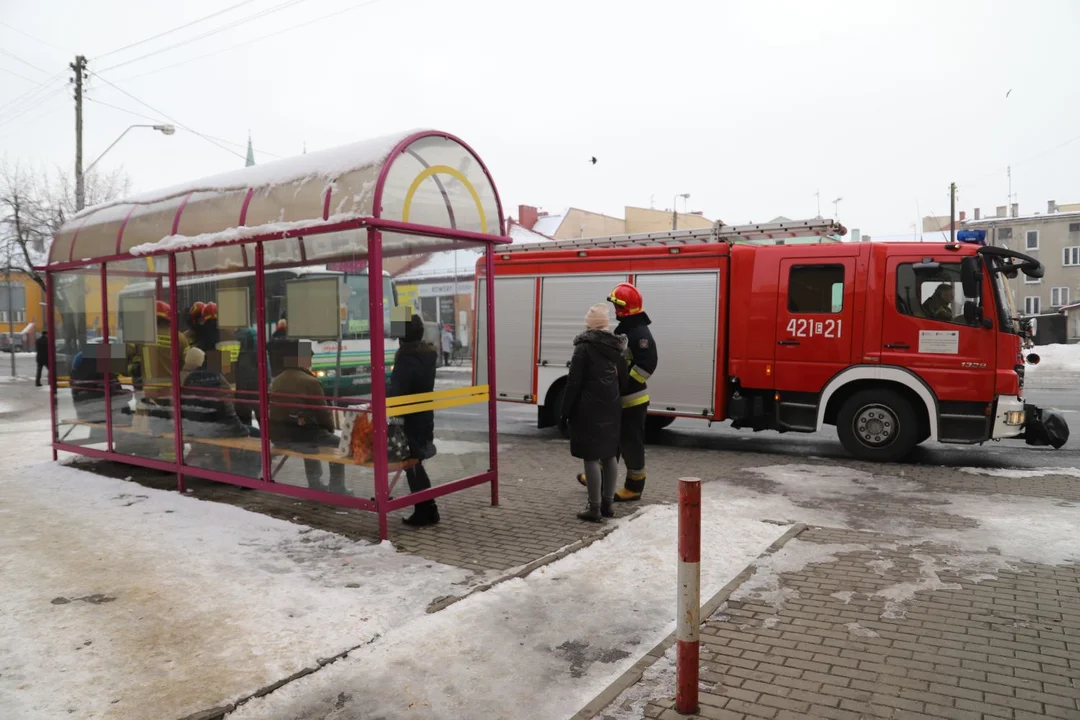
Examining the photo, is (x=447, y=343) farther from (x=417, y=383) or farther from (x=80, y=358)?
(x=80, y=358)

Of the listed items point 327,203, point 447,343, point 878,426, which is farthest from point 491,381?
point 878,426

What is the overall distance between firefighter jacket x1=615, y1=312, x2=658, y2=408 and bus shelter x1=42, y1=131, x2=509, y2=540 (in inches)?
48.9

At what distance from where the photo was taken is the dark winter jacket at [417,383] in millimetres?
6059

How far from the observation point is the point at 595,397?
634 centimetres

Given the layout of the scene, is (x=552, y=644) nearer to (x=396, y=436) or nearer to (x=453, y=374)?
(x=396, y=436)

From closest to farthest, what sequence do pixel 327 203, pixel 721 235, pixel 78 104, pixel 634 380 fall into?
pixel 327 203 < pixel 634 380 < pixel 721 235 < pixel 78 104

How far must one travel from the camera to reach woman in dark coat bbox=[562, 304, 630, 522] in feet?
20.7

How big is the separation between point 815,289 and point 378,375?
19.4 feet

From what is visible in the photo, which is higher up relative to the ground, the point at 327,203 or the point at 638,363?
the point at 327,203

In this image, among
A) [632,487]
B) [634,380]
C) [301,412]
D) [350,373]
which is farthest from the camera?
[632,487]

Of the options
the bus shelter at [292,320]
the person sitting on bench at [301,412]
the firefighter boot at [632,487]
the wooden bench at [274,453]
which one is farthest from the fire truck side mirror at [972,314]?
the person sitting on bench at [301,412]

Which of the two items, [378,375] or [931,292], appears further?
[931,292]

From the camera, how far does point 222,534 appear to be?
Result: 6.08 metres

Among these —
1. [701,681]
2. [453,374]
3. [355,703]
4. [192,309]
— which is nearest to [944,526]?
[701,681]
